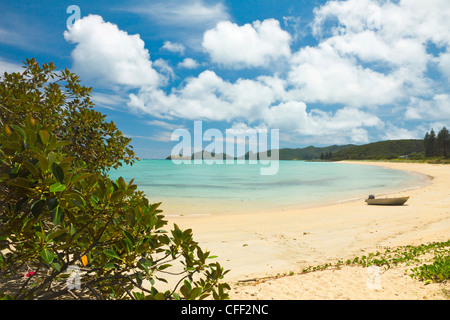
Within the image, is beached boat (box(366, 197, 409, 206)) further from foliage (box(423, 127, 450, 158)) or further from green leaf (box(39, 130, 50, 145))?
foliage (box(423, 127, 450, 158))

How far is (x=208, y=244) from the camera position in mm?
10281

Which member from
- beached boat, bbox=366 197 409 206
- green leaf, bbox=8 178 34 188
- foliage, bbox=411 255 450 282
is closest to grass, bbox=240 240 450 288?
foliage, bbox=411 255 450 282

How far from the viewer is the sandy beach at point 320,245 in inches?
218

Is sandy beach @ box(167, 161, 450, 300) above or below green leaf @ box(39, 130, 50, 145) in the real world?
below

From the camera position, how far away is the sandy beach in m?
5.54

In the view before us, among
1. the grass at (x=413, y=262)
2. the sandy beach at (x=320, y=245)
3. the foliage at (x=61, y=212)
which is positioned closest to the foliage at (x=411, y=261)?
the grass at (x=413, y=262)

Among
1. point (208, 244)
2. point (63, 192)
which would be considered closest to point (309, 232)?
point (208, 244)

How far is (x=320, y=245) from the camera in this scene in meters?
9.90

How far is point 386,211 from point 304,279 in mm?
13363

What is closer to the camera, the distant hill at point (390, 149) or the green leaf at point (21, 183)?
the green leaf at point (21, 183)

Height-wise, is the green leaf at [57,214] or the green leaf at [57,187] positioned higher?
the green leaf at [57,187]

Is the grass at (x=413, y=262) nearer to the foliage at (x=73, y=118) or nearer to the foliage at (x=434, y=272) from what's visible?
the foliage at (x=434, y=272)

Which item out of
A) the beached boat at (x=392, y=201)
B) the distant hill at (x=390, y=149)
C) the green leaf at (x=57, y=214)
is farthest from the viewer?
the distant hill at (x=390, y=149)

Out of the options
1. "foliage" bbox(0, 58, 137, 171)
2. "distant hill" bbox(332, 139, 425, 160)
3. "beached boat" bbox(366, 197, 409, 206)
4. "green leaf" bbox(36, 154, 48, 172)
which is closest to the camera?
"green leaf" bbox(36, 154, 48, 172)
